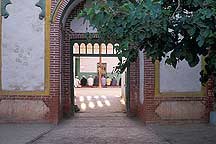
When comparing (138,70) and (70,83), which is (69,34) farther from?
(138,70)

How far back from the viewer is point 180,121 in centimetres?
1412

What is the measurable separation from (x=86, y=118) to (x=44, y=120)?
2.16m

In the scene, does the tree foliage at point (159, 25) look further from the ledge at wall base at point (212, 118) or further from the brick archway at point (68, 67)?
the brick archway at point (68, 67)

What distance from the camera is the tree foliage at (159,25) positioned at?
6.38 meters

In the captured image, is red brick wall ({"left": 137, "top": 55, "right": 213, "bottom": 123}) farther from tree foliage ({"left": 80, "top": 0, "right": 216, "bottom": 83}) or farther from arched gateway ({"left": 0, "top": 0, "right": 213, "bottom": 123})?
tree foliage ({"left": 80, "top": 0, "right": 216, "bottom": 83})

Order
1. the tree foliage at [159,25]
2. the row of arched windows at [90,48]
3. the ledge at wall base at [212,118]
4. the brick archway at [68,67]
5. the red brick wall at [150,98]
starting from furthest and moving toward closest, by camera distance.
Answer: the row of arched windows at [90,48]
the brick archway at [68,67]
the red brick wall at [150,98]
the ledge at wall base at [212,118]
the tree foliage at [159,25]

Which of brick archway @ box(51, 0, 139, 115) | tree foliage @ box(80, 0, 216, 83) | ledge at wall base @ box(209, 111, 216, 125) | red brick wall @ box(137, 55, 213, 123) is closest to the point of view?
tree foliage @ box(80, 0, 216, 83)

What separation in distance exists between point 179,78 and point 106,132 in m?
3.36

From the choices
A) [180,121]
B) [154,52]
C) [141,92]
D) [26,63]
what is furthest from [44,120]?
[154,52]

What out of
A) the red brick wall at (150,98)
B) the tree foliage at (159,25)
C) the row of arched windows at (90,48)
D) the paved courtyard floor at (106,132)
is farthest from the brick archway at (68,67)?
the tree foliage at (159,25)

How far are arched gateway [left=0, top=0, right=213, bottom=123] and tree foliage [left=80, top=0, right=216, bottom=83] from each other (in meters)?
6.62

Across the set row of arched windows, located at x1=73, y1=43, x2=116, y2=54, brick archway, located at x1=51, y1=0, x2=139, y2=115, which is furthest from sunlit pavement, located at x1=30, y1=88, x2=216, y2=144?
row of arched windows, located at x1=73, y1=43, x2=116, y2=54

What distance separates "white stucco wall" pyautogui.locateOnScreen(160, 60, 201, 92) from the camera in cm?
1419

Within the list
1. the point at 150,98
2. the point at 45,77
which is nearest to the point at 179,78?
the point at 150,98
